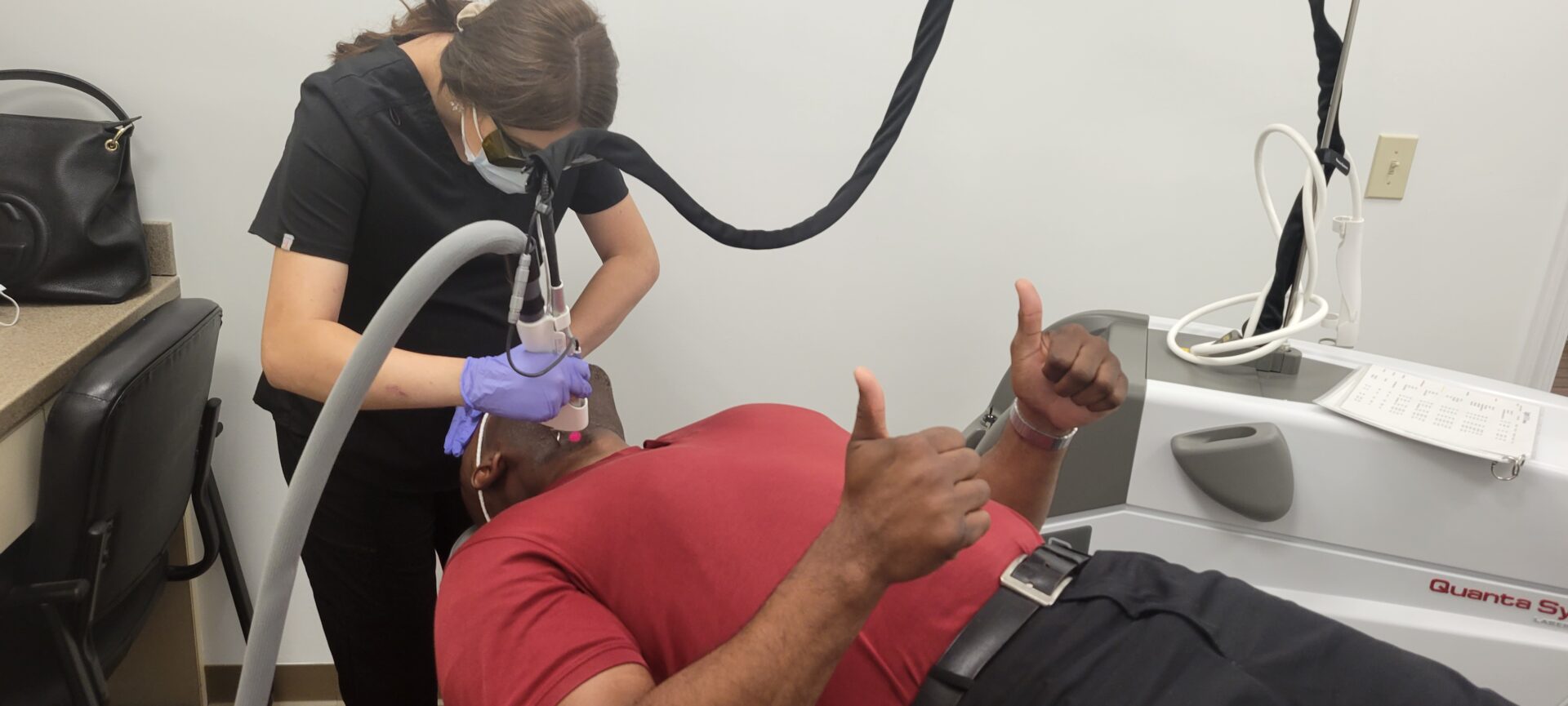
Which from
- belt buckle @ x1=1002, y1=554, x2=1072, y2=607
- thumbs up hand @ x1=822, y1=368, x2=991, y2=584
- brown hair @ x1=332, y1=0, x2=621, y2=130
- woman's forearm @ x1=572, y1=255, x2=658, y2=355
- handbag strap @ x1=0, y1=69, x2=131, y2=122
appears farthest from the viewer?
handbag strap @ x1=0, y1=69, x2=131, y2=122

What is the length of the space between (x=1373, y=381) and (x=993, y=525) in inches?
21.1

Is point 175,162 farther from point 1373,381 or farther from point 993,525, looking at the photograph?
point 1373,381

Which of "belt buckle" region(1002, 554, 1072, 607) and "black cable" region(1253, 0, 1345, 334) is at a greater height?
"black cable" region(1253, 0, 1345, 334)

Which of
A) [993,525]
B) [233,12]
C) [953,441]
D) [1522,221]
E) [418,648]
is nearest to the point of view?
[953,441]

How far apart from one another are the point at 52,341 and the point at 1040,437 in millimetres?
1388

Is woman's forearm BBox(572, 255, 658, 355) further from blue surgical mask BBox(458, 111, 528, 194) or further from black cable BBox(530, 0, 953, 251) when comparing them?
black cable BBox(530, 0, 953, 251)

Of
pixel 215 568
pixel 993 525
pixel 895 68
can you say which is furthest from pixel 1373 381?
pixel 215 568

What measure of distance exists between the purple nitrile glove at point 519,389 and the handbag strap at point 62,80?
3.15 feet

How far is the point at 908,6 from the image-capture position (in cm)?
164

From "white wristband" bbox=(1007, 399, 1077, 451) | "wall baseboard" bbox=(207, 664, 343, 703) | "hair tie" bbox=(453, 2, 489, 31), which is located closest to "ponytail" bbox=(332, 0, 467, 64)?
"hair tie" bbox=(453, 2, 489, 31)

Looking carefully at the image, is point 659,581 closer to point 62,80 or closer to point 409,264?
point 409,264

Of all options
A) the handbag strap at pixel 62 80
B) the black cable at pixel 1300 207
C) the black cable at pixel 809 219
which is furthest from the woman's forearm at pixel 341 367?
the black cable at pixel 1300 207

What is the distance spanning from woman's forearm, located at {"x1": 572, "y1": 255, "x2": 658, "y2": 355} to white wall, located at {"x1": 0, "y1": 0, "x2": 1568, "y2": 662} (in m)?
0.27

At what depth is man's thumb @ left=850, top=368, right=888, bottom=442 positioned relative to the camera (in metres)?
0.81
